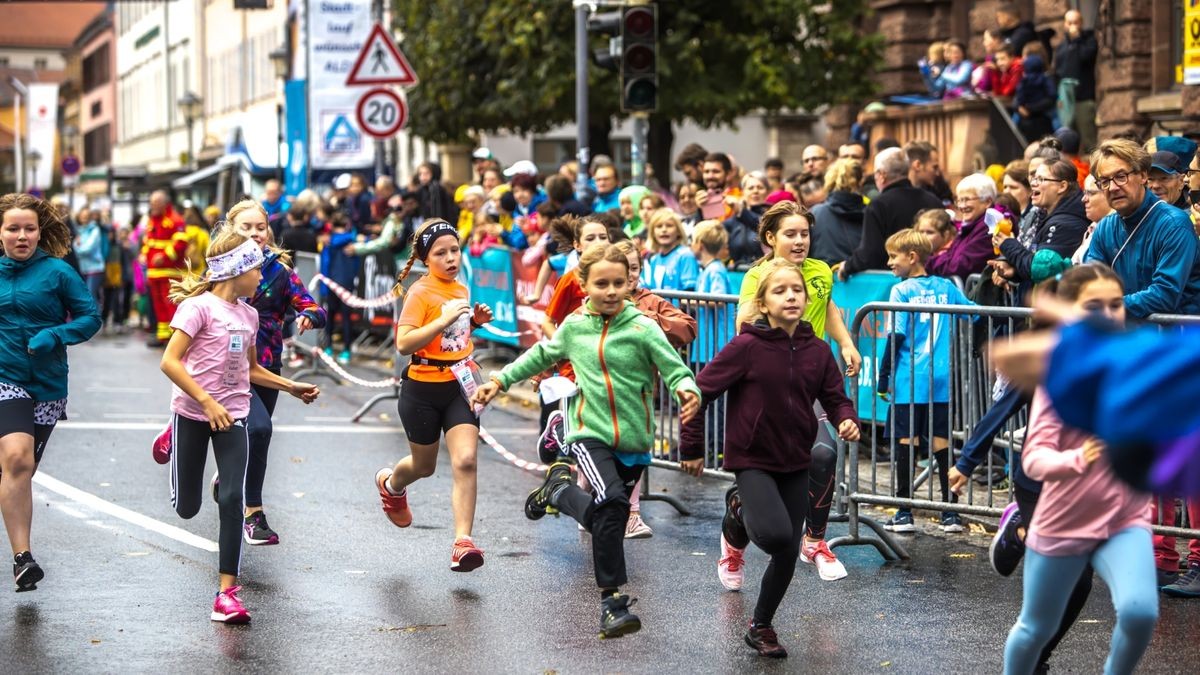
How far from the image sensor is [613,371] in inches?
294

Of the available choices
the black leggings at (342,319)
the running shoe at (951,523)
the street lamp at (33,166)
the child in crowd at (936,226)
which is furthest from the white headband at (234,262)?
the street lamp at (33,166)

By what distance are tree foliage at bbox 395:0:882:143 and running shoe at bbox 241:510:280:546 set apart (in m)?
16.6

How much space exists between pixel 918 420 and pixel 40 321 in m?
4.27

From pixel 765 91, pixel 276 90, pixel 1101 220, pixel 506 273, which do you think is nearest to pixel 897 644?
pixel 1101 220

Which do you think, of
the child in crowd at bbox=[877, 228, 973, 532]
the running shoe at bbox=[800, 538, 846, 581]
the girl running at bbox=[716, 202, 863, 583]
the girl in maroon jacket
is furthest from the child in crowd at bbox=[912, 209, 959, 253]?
the girl in maroon jacket

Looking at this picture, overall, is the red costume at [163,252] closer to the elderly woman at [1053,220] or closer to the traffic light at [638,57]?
the traffic light at [638,57]

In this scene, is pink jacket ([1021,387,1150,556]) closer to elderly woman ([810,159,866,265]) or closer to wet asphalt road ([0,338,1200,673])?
wet asphalt road ([0,338,1200,673])

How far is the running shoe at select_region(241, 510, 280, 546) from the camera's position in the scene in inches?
364

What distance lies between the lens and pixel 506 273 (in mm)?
17734

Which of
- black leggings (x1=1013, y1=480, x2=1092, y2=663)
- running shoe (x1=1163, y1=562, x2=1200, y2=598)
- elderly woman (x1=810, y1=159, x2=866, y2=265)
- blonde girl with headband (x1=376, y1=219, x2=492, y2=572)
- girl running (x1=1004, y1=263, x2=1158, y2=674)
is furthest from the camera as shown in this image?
elderly woman (x1=810, y1=159, x2=866, y2=265)

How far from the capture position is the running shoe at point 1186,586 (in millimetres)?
7996

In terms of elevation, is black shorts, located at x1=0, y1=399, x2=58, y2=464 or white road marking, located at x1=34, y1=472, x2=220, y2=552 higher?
black shorts, located at x1=0, y1=399, x2=58, y2=464

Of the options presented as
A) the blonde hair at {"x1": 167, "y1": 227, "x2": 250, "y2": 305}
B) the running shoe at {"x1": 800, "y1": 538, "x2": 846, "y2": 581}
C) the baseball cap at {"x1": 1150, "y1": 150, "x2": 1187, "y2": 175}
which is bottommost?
the running shoe at {"x1": 800, "y1": 538, "x2": 846, "y2": 581}

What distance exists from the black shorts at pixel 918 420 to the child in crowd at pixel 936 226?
1.90m
